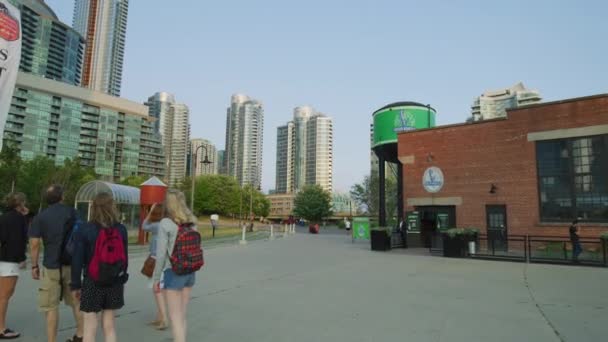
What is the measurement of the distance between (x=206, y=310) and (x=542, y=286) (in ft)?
25.6

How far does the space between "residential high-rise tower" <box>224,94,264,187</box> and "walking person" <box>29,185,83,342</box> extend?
463 feet

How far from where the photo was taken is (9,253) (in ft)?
16.1

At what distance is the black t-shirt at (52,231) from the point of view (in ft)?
14.6

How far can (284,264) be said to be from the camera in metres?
13.4

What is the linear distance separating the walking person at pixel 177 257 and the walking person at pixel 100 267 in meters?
0.43

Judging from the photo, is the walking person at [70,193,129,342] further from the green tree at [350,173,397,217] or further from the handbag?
the green tree at [350,173,397,217]

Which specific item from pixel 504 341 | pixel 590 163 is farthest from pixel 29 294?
pixel 590 163

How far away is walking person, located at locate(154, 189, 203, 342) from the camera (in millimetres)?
4047

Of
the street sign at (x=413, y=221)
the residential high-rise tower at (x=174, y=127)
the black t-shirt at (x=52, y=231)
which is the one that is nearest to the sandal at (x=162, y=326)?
the black t-shirt at (x=52, y=231)

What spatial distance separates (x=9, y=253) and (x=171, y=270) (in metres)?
2.48

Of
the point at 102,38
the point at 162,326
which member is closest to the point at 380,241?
the point at 162,326

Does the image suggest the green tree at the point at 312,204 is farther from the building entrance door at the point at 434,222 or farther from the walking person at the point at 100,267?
the walking person at the point at 100,267

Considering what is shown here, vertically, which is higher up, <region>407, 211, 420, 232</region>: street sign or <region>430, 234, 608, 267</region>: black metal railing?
<region>407, 211, 420, 232</region>: street sign

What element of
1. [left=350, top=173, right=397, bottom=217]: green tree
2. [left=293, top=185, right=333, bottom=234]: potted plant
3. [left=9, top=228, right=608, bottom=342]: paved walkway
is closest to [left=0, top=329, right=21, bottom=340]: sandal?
[left=9, top=228, right=608, bottom=342]: paved walkway
